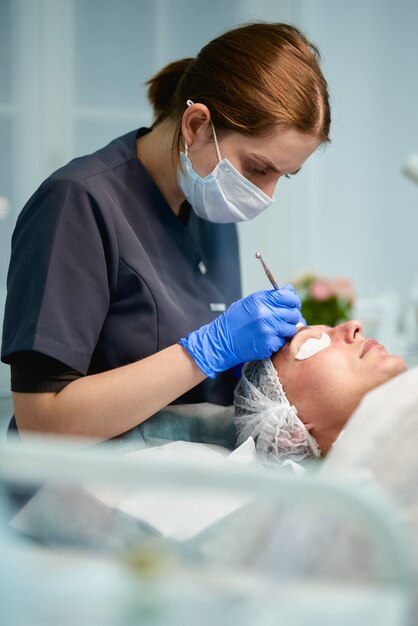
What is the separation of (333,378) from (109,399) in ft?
1.37

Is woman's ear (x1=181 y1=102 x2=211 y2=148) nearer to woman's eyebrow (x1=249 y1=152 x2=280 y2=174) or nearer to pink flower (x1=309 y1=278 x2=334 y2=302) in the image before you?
woman's eyebrow (x1=249 y1=152 x2=280 y2=174)

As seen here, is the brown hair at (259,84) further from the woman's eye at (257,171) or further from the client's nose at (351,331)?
the client's nose at (351,331)

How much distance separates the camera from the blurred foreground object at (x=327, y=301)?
8.84 feet

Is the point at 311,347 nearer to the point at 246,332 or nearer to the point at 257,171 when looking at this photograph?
the point at 246,332

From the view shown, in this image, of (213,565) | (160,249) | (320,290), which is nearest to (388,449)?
(213,565)

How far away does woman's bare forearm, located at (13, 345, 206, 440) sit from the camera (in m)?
1.27

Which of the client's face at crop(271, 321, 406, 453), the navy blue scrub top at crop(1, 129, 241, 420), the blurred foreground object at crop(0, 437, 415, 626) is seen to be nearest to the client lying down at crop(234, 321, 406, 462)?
the client's face at crop(271, 321, 406, 453)

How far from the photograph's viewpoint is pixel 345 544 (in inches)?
32.0

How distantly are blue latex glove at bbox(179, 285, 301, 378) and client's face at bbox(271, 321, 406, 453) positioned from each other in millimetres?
65

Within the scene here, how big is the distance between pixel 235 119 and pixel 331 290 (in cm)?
138

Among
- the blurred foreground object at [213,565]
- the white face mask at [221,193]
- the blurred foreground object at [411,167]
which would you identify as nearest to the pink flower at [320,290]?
the blurred foreground object at [411,167]

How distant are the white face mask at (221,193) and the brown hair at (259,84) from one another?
2.2 inches

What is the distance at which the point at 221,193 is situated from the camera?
59.3 inches

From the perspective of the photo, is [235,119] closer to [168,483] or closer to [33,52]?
[168,483]
